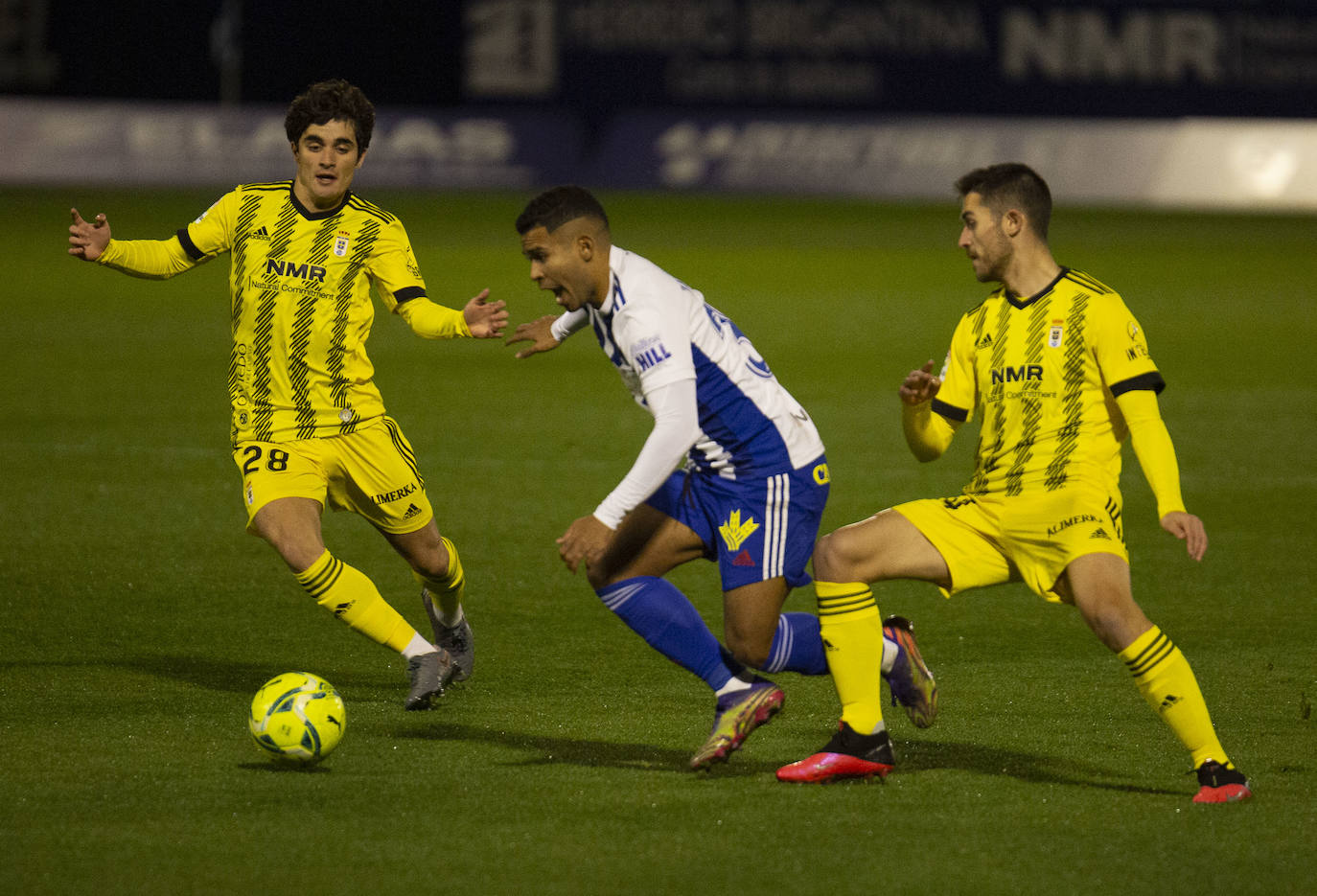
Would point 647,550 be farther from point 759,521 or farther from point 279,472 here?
point 279,472

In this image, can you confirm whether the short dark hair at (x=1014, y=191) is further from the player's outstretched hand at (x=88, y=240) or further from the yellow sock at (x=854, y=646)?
the player's outstretched hand at (x=88, y=240)

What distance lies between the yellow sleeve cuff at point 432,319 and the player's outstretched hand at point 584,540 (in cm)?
138

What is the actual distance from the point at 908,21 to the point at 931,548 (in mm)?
32795

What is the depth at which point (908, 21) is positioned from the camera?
3647 centimetres

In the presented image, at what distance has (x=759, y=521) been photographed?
207 inches

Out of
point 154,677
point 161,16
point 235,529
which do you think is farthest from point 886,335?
point 161,16

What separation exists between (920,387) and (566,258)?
42.4 inches

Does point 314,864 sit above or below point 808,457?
below

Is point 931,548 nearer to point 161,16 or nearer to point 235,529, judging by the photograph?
point 235,529

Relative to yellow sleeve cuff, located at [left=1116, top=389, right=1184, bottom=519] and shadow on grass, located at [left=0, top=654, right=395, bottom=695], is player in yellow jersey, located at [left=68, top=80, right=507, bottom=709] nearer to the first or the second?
shadow on grass, located at [left=0, top=654, right=395, bottom=695]

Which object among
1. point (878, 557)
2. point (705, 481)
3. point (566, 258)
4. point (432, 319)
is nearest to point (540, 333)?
point (432, 319)

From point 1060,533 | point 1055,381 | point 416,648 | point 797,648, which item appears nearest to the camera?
point 1060,533

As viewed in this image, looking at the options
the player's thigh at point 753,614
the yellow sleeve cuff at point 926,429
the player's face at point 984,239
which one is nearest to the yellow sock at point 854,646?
the player's thigh at point 753,614

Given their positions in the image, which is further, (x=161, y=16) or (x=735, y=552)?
(x=161, y=16)
